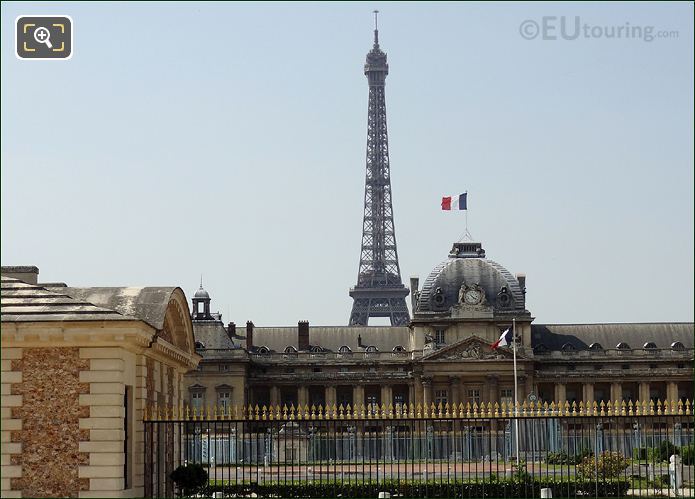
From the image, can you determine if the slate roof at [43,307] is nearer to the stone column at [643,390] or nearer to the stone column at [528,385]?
the stone column at [528,385]

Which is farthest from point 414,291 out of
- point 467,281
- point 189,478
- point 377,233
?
point 189,478

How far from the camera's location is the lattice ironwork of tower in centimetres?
14762

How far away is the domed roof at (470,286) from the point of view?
109 meters

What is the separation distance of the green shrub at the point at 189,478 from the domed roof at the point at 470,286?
7840 cm

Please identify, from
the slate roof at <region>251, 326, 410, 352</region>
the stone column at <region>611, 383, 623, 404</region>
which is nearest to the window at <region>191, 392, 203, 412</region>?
the slate roof at <region>251, 326, 410, 352</region>

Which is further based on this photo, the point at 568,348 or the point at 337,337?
the point at 337,337

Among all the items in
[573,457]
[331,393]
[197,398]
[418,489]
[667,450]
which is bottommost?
[418,489]

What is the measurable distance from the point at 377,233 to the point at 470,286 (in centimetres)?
4749

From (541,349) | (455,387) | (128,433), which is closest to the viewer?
(128,433)

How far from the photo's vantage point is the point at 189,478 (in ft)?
100

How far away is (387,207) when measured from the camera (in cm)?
15762

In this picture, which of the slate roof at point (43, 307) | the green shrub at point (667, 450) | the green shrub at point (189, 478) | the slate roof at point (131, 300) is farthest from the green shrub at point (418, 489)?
the slate roof at point (43, 307)

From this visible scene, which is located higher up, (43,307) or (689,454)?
(43,307)

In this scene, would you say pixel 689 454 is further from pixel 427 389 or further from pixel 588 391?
pixel 588 391
